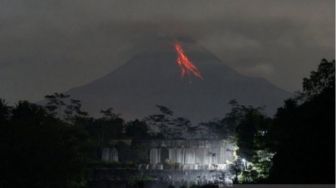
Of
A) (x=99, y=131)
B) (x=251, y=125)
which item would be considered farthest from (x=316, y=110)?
(x=99, y=131)

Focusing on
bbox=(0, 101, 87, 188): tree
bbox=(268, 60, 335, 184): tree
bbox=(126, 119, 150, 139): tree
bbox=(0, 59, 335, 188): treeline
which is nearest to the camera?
bbox=(268, 60, 335, 184): tree

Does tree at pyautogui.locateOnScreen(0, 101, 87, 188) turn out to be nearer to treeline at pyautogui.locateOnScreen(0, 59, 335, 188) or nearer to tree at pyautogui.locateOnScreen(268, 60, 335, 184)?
treeline at pyautogui.locateOnScreen(0, 59, 335, 188)

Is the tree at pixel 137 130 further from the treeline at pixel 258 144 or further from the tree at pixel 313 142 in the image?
the tree at pixel 313 142

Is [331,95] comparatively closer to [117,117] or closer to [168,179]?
[168,179]

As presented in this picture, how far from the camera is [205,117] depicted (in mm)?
127562

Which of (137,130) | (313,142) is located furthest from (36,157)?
(137,130)

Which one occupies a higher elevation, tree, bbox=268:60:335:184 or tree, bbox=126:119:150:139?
tree, bbox=126:119:150:139

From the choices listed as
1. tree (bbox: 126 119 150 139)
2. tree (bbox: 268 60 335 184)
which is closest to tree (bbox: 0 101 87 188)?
tree (bbox: 268 60 335 184)

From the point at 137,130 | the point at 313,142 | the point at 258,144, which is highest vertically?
the point at 137,130

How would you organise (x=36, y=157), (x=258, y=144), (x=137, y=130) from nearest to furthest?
(x=36, y=157) → (x=258, y=144) → (x=137, y=130)

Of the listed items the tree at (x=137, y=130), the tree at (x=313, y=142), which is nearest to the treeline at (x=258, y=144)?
the tree at (x=313, y=142)

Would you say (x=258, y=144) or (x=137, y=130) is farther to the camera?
(x=137, y=130)

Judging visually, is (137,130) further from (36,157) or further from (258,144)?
(36,157)

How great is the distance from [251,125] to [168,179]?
15970 millimetres
